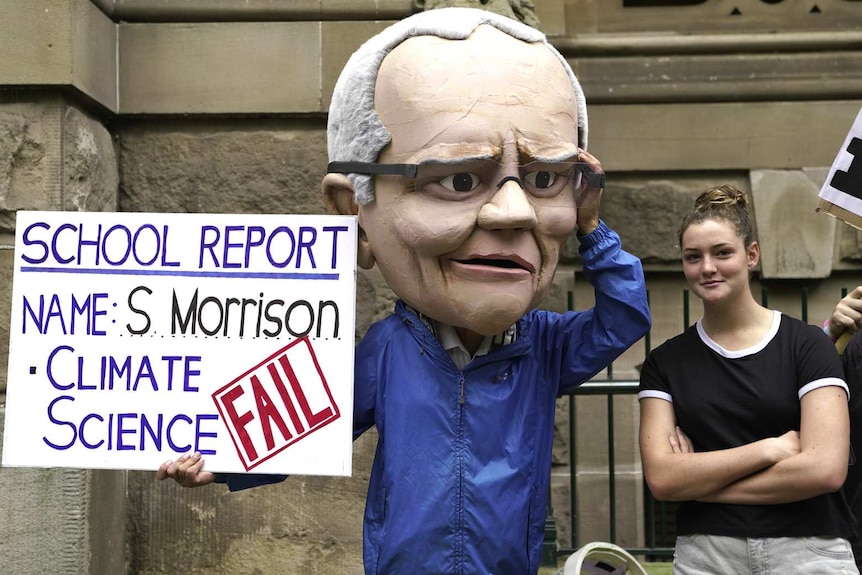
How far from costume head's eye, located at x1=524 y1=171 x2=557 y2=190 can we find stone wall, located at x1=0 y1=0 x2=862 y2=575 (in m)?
1.97

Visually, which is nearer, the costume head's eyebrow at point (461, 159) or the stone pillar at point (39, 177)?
the costume head's eyebrow at point (461, 159)

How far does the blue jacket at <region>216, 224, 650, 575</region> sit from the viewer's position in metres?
2.79

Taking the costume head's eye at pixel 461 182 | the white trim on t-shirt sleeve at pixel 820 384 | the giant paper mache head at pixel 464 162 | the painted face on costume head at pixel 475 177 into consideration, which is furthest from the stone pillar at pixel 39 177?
the white trim on t-shirt sleeve at pixel 820 384

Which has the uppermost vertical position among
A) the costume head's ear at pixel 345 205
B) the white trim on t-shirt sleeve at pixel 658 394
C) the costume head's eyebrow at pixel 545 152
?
the costume head's eyebrow at pixel 545 152

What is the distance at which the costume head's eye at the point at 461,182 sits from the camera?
278 centimetres

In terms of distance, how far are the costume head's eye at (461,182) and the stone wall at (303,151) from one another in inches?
78.8

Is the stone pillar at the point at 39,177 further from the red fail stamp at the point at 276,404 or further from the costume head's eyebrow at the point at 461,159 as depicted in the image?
the costume head's eyebrow at the point at 461,159

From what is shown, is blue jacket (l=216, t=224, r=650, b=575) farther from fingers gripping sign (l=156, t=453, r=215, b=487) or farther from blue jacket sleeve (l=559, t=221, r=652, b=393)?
fingers gripping sign (l=156, t=453, r=215, b=487)

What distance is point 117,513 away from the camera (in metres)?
4.72

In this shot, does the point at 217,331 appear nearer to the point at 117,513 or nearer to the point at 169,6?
the point at 117,513

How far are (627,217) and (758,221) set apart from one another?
70 centimetres

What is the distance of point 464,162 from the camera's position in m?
2.72

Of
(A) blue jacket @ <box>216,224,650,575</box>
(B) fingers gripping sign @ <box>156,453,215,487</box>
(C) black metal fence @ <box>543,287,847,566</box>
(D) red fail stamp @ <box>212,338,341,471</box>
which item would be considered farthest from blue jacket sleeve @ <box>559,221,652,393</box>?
(C) black metal fence @ <box>543,287,847,566</box>

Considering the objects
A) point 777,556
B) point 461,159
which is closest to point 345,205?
point 461,159
